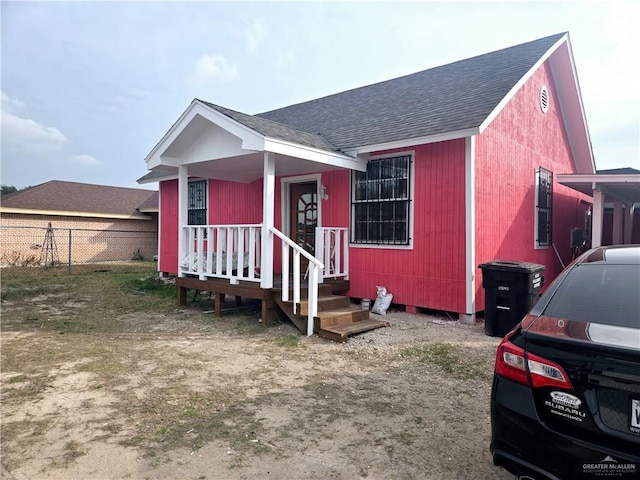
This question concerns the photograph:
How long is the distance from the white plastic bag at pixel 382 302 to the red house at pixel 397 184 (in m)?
0.20

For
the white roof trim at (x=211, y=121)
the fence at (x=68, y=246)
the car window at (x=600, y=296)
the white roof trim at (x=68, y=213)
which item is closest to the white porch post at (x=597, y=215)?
the white roof trim at (x=211, y=121)

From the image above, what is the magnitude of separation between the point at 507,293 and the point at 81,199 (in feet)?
72.5

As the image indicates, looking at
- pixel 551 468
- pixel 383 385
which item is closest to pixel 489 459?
pixel 551 468

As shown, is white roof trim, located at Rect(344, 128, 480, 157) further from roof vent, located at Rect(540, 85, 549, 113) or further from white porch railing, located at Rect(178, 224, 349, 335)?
roof vent, located at Rect(540, 85, 549, 113)

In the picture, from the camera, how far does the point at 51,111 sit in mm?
18000

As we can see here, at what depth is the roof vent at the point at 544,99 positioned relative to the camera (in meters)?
9.18

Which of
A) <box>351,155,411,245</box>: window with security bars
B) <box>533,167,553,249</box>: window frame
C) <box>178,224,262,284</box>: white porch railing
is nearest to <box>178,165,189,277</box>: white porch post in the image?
<box>178,224,262,284</box>: white porch railing

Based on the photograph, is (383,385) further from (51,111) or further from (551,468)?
(51,111)

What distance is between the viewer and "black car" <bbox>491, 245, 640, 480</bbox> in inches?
62.4

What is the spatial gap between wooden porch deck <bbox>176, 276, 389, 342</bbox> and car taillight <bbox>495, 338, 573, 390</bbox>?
11.3 ft

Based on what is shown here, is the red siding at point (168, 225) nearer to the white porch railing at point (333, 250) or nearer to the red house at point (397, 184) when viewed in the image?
the red house at point (397, 184)

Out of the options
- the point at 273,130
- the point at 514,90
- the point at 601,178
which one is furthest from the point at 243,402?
the point at 601,178

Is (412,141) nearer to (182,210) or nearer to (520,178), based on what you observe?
(520,178)

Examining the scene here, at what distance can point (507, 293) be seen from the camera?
555cm
